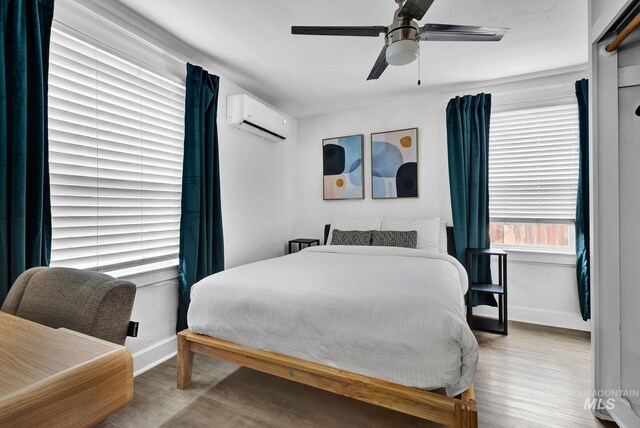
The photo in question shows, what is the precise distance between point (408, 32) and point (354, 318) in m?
1.52

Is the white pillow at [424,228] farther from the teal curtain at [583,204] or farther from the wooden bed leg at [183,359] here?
the wooden bed leg at [183,359]

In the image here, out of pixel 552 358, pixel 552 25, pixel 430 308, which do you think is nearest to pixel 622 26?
pixel 552 25

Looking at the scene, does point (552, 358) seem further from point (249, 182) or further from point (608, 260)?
point (249, 182)

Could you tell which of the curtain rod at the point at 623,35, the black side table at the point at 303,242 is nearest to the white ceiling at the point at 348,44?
the curtain rod at the point at 623,35

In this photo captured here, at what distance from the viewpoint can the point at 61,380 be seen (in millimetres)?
375

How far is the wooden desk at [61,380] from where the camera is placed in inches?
13.4

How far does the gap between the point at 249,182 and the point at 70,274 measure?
249cm

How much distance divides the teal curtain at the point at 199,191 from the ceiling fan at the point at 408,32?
1221mm

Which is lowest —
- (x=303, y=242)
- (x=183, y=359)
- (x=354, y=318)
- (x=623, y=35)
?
(x=183, y=359)

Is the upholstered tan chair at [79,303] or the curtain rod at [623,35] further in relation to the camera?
the curtain rod at [623,35]

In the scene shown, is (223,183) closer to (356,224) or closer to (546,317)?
(356,224)

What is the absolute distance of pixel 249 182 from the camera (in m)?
3.30

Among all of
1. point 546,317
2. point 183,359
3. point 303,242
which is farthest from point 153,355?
point 546,317

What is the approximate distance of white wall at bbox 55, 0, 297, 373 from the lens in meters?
1.98
